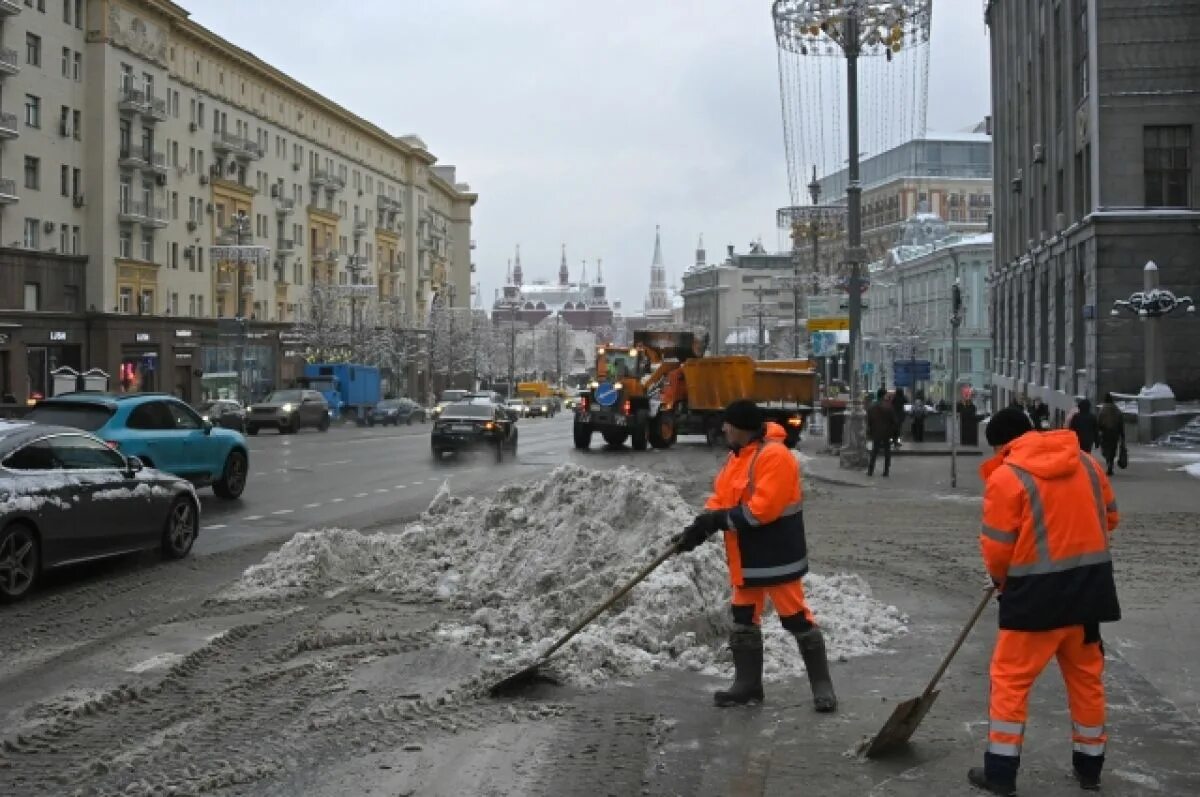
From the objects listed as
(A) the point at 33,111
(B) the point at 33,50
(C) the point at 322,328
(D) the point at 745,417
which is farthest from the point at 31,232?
(D) the point at 745,417

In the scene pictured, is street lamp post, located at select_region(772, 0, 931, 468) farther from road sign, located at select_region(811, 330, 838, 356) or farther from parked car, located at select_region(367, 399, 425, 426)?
parked car, located at select_region(367, 399, 425, 426)

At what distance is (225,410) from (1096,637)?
150 ft

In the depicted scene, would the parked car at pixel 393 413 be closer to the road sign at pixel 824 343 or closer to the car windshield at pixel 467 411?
the road sign at pixel 824 343

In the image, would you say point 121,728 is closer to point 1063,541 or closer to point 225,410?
point 1063,541

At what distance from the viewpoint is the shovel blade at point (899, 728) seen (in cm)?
656

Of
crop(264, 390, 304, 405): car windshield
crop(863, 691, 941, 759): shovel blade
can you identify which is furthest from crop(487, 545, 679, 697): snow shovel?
crop(264, 390, 304, 405): car windshield

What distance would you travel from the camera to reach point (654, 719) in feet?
23.9

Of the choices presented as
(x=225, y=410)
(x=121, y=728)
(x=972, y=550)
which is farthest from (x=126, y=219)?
(x=121, y=728)

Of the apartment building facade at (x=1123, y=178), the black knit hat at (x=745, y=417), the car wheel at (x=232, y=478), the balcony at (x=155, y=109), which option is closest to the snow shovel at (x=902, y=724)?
the black knit hat at (x=745, y=417)

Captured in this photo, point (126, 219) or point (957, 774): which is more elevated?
point (126, 219)

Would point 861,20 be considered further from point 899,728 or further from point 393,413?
point 393,413

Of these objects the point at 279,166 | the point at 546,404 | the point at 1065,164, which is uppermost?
the point at 279,166

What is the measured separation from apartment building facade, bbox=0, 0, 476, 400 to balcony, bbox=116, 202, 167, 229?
10cm

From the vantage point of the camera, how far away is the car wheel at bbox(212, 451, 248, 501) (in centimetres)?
2005
